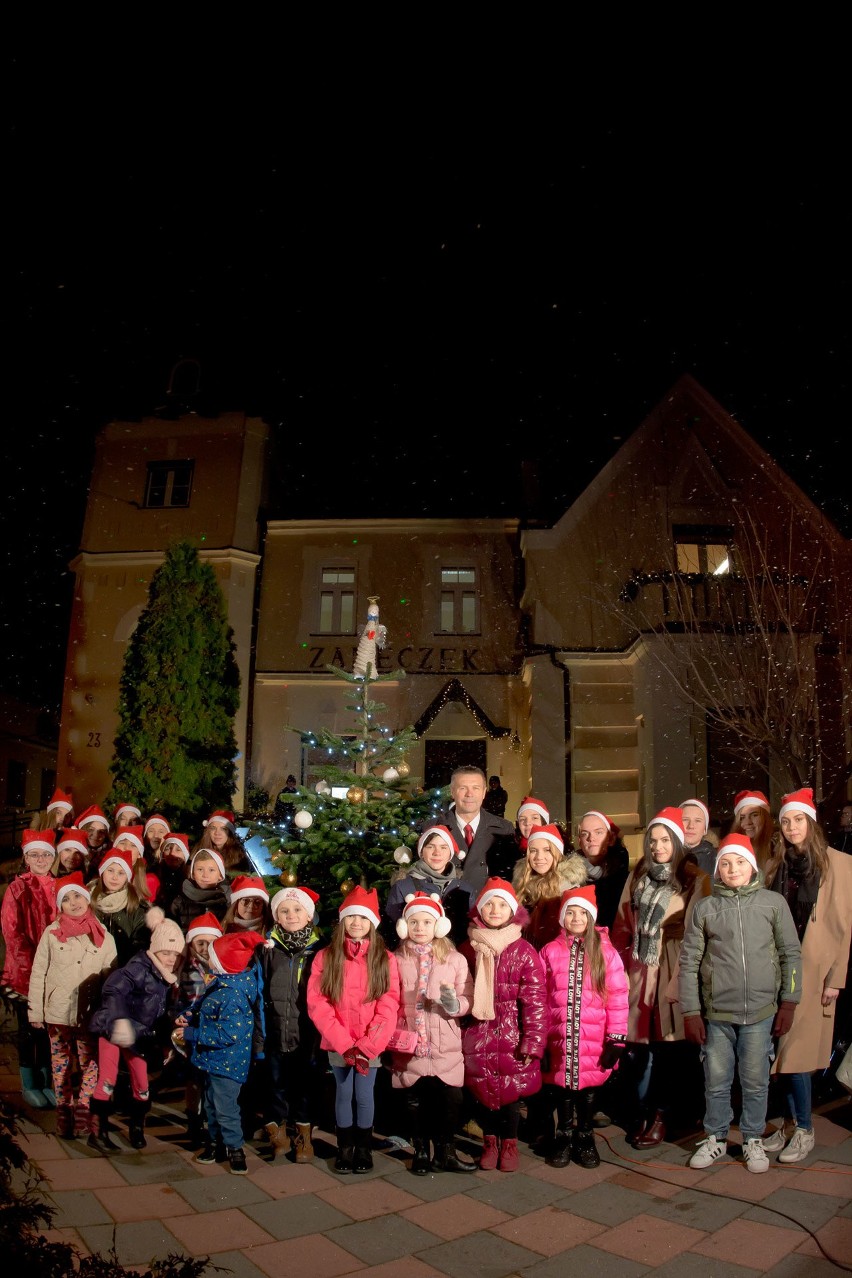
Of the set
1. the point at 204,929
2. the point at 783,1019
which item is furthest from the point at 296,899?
the point at 783,1019

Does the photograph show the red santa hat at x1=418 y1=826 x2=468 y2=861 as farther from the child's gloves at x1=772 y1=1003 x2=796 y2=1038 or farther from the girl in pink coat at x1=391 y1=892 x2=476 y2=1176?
the child's gloves at x1=772 y1=1003 x2=796 y2=1038

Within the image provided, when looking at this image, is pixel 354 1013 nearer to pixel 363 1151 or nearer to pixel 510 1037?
pixel 363 1151

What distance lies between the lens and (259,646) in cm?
2034

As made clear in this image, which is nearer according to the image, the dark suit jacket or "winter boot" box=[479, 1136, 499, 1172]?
"winter boot" box=[479, 1136, 499, 1172]

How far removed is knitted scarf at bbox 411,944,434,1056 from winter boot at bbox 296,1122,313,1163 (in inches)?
32.4

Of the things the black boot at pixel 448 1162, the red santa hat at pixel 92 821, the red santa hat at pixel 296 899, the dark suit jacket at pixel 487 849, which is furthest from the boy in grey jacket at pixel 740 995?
the red santa hat at pixel 92 821

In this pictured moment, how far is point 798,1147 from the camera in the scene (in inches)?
185

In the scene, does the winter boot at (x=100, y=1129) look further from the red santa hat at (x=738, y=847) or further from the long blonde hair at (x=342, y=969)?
the red santa hat at (x=738, y=847)

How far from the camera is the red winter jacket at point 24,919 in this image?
639 cm

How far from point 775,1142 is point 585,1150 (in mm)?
1092

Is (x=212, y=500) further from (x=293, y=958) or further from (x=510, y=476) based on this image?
(x=293, y=958)

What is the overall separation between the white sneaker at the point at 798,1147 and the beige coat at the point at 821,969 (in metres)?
0.32

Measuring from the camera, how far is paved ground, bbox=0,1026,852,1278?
3.61 m

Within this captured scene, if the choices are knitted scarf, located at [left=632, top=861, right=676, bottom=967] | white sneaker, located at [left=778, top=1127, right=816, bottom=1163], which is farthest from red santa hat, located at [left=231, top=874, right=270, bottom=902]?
white sneaker, located at [left=778, top=1127, right=816, bottom=1163]
